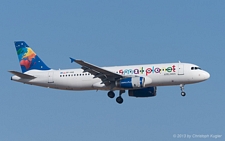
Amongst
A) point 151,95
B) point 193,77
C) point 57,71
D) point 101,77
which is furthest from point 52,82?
point 193,77

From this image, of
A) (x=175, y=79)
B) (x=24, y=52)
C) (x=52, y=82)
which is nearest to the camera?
(x=175, y=79)

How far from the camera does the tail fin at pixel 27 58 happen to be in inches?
2729

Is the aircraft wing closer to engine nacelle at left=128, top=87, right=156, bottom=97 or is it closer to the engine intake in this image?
the engine intake

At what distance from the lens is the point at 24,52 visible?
235 feet

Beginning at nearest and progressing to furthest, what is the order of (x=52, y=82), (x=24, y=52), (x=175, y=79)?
(x=175, y=79) < (x=52, y=82) < (x=24, y=52)

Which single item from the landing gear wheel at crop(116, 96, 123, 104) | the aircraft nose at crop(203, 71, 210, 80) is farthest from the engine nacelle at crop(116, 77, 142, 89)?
the aircraft nose at crop(203, 71, 210, 80)

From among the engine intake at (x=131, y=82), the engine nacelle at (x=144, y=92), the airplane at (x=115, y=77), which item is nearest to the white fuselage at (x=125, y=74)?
the airplane at (x=115, y=77)

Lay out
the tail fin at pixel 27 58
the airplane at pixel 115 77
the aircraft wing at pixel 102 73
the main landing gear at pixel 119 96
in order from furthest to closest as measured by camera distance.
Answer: the tail fin at pixel 27 58 < the main landing gear at pixel 119 96 < the airplane at pixel 115 77 < the aircraft wing at pixel 102 73

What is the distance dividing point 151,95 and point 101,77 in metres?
7.24

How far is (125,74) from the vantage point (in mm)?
64312

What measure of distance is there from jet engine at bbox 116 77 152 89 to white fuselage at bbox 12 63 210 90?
0.52 meters

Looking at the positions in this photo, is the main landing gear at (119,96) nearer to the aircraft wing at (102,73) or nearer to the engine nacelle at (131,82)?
the aircraft wing at (102,73)

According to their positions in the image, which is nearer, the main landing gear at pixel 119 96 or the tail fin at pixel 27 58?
the main landing gear at pixel 119 96

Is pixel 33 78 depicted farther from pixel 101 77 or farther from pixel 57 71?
pixel 101 77
